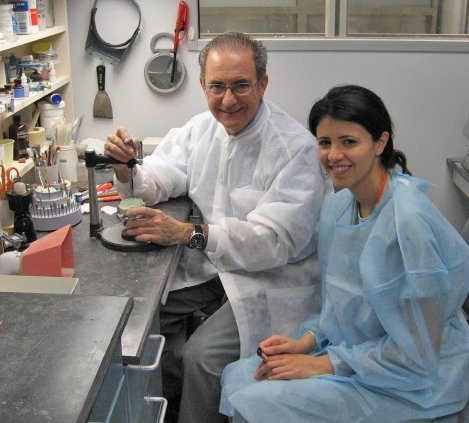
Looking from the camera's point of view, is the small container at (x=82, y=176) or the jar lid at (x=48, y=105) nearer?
the small container at (x=82, y=176)

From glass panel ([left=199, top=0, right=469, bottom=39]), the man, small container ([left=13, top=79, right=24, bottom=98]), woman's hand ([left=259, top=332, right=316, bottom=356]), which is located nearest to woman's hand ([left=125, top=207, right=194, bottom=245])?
the man

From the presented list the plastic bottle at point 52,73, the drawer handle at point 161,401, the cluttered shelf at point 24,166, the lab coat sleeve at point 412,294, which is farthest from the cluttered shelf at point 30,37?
the lab coat sleeve at point 412,294

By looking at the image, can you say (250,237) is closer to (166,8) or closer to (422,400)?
(422,400)

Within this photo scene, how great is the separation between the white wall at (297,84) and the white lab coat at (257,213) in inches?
31.8

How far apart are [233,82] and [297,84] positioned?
1019mm

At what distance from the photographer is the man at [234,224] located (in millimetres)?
1744

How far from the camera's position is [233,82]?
1833 mm

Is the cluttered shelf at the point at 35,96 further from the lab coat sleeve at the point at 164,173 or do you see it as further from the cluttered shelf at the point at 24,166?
the lab coat sleeve at the point at 164,173

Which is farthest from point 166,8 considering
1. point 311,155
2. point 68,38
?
point 311,155

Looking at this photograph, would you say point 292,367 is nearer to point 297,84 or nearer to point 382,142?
point 382,142

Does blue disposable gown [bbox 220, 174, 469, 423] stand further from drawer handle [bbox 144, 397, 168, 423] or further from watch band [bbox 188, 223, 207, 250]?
watch band [bbox 188, 223, 207, 250]

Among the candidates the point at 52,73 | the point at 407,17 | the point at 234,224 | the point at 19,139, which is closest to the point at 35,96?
the point at 19,139

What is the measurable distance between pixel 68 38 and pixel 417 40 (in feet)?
5.14

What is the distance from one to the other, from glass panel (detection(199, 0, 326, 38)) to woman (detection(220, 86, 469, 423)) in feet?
4.77
